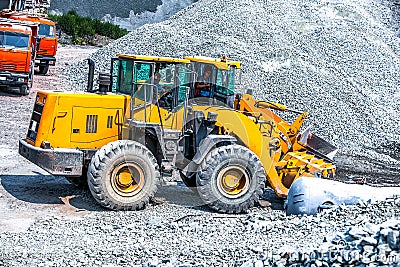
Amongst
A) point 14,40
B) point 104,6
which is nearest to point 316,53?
point 14,40

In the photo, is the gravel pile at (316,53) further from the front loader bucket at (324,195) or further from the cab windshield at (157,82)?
the cab windshield at (157,82)

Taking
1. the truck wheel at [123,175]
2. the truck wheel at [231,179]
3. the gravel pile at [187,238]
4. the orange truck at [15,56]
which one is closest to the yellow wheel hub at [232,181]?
the truck wheel at [231,179]

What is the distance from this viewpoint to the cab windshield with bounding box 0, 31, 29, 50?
1958 centimetres

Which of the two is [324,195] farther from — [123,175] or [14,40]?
[14,40]

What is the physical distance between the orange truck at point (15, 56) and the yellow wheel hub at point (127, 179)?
11.3 metres

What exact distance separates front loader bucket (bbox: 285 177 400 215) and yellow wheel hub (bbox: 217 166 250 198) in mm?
725

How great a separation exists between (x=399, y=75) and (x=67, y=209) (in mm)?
13976

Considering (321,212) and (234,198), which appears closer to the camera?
(321,212)

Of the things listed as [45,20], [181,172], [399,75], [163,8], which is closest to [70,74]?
[45,20]

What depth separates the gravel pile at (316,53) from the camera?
17.0 m

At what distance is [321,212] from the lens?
8.52 meters

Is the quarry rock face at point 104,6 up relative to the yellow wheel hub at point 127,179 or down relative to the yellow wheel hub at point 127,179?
up

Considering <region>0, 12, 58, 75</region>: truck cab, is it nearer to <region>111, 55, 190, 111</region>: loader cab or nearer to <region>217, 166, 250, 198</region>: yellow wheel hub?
<region>111, 55, 190, 111</region>: loader cab

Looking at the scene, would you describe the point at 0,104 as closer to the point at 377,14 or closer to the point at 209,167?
the point at 209,167
